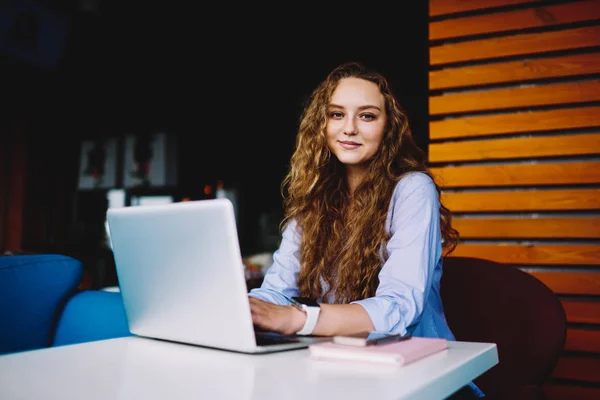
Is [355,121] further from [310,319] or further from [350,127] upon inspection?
[310,319]

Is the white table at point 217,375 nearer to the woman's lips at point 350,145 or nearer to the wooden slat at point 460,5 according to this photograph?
the woman's lips at point 350,145

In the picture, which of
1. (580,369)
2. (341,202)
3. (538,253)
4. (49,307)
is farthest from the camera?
(538,253)

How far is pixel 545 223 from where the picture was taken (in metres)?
2.91

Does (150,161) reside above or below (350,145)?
above

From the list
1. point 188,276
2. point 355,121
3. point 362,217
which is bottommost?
point 188,276

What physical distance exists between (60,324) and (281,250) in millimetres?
829

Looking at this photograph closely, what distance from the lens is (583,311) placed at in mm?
2807

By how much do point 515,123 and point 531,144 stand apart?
15 cm

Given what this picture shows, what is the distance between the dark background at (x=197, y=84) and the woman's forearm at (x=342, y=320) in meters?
4.98

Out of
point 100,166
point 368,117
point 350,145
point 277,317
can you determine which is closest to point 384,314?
Answer: point 277,317

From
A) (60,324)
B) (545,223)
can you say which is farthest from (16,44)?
(545,223)

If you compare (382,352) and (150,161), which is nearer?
(382,352)

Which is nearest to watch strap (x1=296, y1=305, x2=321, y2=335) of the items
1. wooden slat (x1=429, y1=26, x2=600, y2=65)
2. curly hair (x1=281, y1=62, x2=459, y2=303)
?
curly hair (x1=281, y1=62, x2=459, y2=303)

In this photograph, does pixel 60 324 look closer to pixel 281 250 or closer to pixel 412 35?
pixel 281 250
